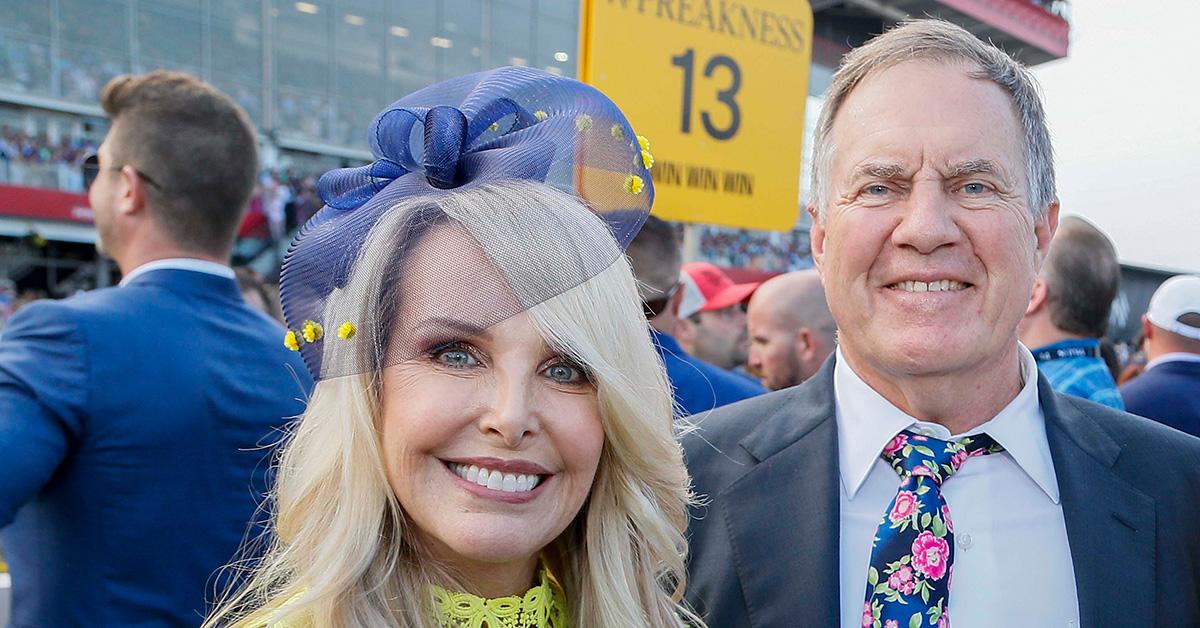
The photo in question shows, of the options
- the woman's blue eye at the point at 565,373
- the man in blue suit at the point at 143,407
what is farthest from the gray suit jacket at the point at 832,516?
the man in blue suit at the point at 143,407

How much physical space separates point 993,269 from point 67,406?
1943 mm

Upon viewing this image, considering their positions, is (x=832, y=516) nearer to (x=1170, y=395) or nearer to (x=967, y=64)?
(x=967, y=64)

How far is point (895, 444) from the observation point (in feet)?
5.35

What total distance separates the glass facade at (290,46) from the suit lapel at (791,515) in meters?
20.3

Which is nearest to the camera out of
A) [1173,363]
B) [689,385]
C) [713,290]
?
[689,385]

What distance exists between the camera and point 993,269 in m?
1.54

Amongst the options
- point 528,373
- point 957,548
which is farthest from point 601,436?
point 957,548

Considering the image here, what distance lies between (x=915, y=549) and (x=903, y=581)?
0.19 feet

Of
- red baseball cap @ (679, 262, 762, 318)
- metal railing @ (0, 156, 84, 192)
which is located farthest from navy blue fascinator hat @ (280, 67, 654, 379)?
metal railing @ (0, 156, 84, 192)

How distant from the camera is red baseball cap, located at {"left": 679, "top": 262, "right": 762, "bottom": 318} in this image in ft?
15.8

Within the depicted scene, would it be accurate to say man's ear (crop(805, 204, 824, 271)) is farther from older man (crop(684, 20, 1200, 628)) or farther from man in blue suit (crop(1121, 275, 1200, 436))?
man in blue suit (crop(1121, 275, 1200, 436))

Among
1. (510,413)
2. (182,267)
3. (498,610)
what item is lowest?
(498,610)

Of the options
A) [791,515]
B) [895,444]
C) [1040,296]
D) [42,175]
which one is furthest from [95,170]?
[42,175]

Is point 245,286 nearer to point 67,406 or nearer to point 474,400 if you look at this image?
point 67,406
